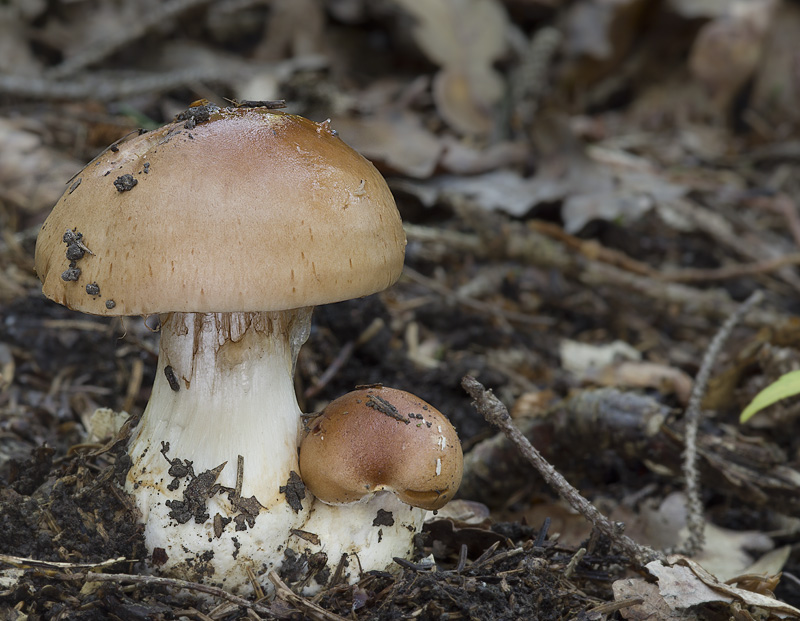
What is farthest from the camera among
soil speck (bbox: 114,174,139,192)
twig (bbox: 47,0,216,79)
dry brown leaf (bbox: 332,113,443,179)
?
twig (bbox: 47,0,216,79)

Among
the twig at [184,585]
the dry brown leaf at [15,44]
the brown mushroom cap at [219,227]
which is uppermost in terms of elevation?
the brown mushroom cap at [219,227]

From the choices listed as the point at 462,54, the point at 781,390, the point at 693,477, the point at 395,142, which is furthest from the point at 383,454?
the point at 462,54

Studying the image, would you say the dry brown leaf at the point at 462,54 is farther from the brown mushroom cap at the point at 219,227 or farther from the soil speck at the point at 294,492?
the soil speck at the point at 294,492

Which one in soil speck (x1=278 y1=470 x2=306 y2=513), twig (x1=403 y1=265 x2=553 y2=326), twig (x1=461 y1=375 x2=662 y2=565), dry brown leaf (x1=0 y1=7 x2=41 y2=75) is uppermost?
dry brown leaf (x1=0 y1=7 x2=41 y2=75)

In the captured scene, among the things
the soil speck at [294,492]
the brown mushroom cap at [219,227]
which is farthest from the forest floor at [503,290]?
the brown mushroom cap at [219,227]

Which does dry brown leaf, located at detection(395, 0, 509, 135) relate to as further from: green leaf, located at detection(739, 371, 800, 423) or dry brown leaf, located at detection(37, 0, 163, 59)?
green leaf, located at detection(739, 371, 800, 423)

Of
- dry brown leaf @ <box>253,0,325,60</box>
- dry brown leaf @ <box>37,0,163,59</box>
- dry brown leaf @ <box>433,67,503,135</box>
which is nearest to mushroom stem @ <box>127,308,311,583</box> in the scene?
dry brown leaf @ <box>433,67,503,135</box>
